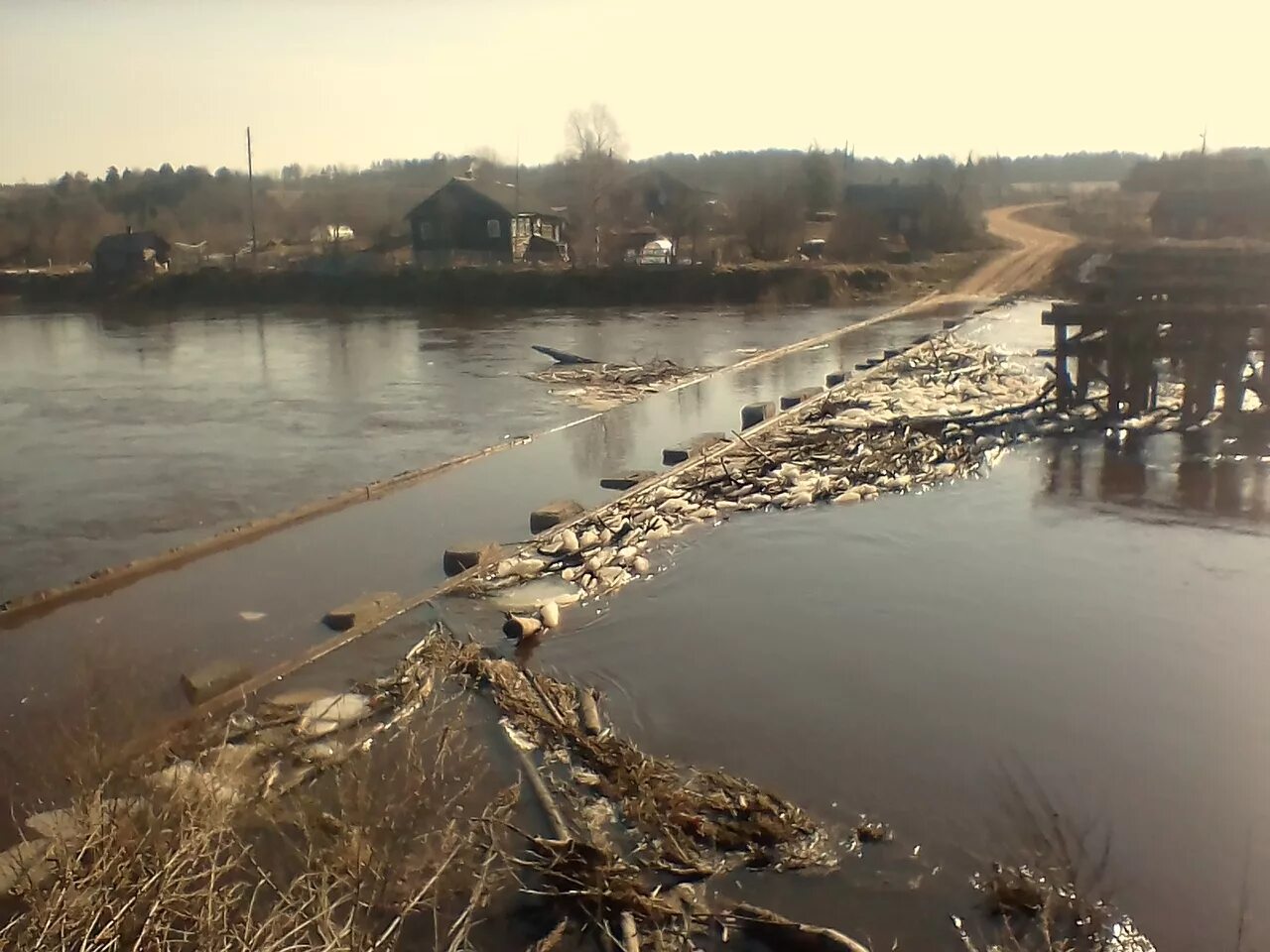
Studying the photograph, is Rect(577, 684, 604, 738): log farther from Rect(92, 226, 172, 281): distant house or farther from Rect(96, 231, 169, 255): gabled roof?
Rect(96, 231, 169, 255): gabled roof

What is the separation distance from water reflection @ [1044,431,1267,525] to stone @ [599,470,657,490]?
4697 mm

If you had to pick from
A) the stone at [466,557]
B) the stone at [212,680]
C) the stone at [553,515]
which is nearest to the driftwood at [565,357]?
the stone at [553,515]

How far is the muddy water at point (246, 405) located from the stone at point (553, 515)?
3.49m

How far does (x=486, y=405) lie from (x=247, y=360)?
417 inches

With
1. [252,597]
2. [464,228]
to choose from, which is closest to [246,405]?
[252,597]

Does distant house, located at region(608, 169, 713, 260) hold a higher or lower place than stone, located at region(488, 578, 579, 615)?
higher

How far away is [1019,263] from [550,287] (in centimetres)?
1982

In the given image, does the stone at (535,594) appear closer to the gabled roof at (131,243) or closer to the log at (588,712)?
the log at (588,712)

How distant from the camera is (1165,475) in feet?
46.4

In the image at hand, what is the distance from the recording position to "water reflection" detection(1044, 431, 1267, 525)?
506 inches

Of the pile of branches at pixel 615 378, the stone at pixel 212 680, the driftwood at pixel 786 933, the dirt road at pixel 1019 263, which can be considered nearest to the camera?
the driftwood at pixel 786 933

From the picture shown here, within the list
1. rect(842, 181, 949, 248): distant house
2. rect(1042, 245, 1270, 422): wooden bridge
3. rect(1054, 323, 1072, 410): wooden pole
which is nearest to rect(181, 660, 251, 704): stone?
rect(1042, 245, 1270, 422): wooden bridge

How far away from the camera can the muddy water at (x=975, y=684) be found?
5.91m

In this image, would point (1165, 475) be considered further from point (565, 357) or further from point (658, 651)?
point (565, 357)
